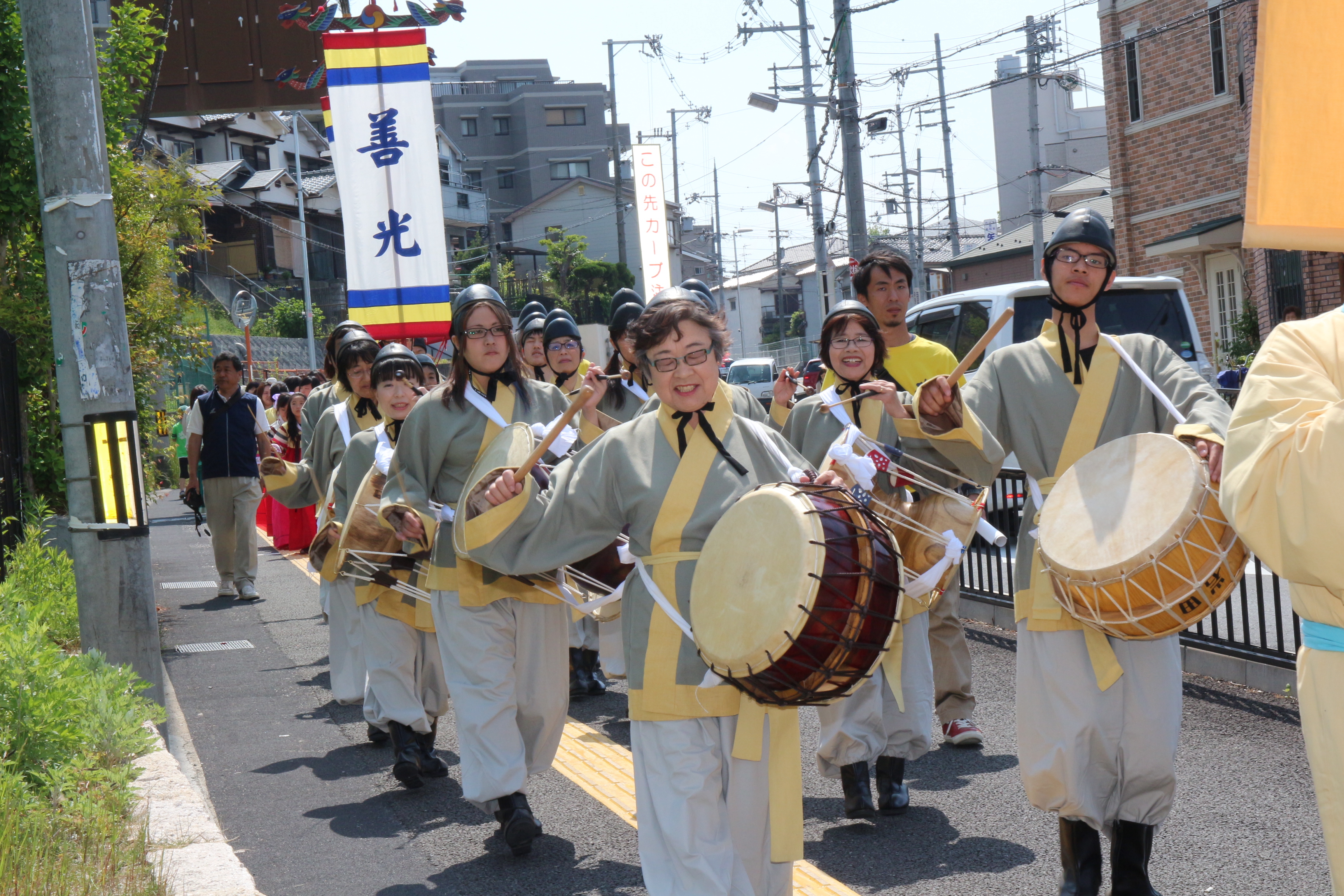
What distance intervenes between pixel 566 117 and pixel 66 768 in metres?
70.3

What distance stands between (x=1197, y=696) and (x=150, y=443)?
928cm

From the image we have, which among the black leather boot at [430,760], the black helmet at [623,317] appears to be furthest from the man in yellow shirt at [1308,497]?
the black helmet at [623,317]

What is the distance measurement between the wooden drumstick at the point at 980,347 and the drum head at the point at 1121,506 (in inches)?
17.7

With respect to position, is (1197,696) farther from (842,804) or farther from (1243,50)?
(1243,50)

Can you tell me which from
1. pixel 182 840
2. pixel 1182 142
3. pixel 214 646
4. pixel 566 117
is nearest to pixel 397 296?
pixel 214 646

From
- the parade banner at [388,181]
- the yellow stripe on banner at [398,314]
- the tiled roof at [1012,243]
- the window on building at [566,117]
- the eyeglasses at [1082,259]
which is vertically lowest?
the eyeglasses at [1082,259]

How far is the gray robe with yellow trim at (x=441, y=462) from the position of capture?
17.4ft

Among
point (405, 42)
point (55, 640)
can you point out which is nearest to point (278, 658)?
point (55, 640)

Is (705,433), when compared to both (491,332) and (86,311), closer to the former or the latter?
(491,332)

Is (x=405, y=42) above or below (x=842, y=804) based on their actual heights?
above

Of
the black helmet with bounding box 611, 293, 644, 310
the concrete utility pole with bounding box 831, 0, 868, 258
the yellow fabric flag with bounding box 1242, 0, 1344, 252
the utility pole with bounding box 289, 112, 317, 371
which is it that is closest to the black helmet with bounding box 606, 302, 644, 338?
the black helmet with bounding box 611, 293, 644, 310

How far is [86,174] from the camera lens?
5.66 meters

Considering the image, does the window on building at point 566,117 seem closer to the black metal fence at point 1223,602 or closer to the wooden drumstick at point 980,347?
the black metal fence at point 1223,602

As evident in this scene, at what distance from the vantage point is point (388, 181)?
9.34 metres
